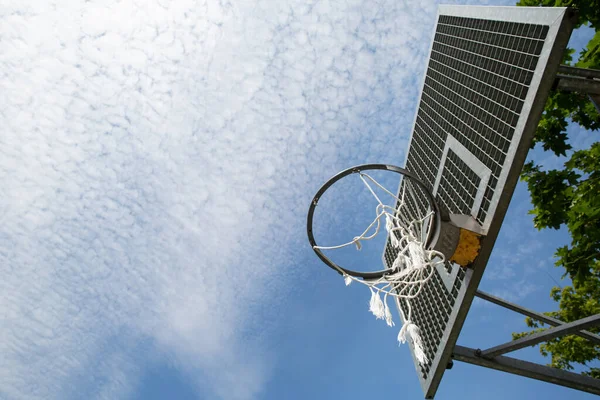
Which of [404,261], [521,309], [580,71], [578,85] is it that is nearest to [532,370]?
[521,309]

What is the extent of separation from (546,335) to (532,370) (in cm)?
74

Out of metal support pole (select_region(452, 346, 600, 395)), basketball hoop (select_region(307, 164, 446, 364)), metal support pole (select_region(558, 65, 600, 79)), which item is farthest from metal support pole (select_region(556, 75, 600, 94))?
metal support pole (select_region(452, 346, 600, 395))

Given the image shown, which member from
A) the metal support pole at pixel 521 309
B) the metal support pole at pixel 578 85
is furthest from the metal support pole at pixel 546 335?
the metal support pole at pixel 578 85

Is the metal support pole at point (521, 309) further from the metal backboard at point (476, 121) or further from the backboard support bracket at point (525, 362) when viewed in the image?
the metal backboard at point (476, 121)

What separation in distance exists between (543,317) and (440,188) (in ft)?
8.16

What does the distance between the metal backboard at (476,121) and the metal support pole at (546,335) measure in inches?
30.6

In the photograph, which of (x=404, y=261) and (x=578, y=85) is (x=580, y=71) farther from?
(x=404, y=261)

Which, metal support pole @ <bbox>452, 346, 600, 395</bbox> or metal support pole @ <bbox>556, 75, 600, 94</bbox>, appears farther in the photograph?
metal support pole @ <bbox>452, 346, 600, 395</bbox>

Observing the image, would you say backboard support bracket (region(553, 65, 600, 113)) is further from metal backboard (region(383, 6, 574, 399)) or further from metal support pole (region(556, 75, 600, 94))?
metal backboard (region(383, 6, 574, 399))

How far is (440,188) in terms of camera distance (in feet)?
24.8

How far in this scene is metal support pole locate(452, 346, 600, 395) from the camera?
643cm

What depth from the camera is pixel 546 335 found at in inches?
243

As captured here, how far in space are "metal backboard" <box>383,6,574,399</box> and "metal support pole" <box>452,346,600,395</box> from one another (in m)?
0.44

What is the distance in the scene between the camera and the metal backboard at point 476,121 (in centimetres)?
528
